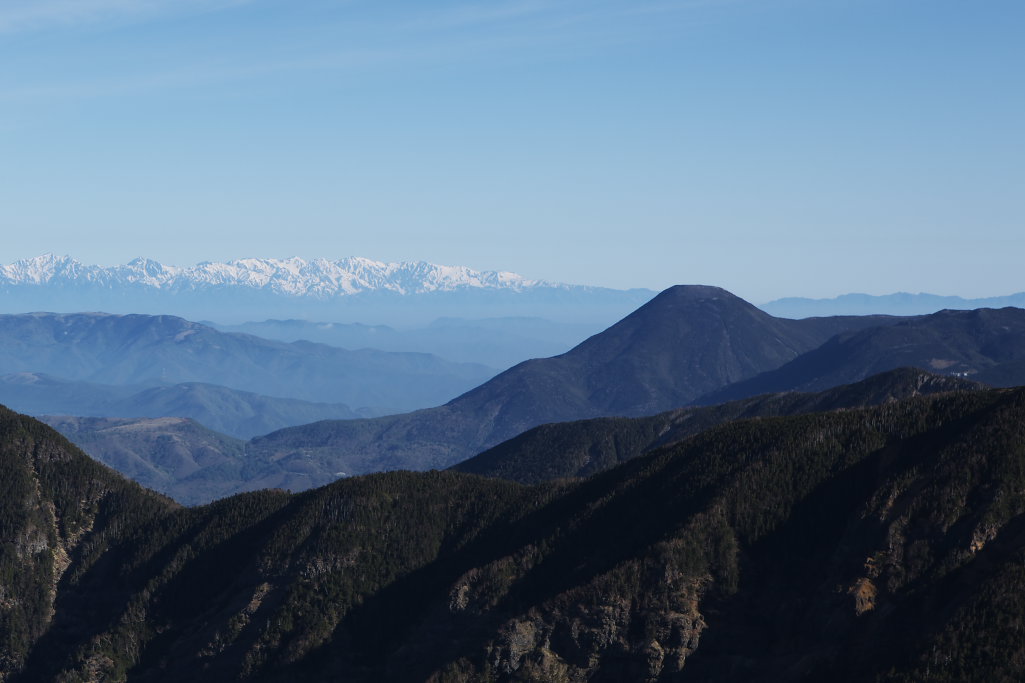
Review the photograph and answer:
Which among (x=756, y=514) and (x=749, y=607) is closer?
(x=749, y=607)

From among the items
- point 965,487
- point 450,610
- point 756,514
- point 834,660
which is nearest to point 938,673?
point 834,660

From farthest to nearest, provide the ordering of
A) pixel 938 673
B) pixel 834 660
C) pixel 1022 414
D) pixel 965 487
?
pixel 1022 414
pixel 965 487
pixel 834 660
pixel 938 673

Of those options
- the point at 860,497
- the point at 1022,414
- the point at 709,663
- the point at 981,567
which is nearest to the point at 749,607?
the point at 709,663

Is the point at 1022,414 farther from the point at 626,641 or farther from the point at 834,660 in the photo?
the point at 626,641

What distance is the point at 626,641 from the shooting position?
176 m

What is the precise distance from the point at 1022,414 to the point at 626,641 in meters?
61.7

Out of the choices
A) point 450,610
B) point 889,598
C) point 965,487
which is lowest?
point 450,610

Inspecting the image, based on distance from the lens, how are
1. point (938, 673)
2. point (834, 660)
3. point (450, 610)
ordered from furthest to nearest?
1. point (450, 610)
2. point (834, 660)
3. point (938, 673)

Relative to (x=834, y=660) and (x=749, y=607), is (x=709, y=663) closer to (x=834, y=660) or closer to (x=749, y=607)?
(x=749, y=607)

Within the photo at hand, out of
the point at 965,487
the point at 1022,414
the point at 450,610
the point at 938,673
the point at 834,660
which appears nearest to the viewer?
the point at 938,673

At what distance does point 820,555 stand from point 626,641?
28.6 metres

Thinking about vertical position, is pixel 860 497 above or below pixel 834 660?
above

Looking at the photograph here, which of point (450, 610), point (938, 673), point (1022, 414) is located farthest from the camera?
point (450, 610)

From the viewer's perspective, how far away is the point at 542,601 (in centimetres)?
18588
